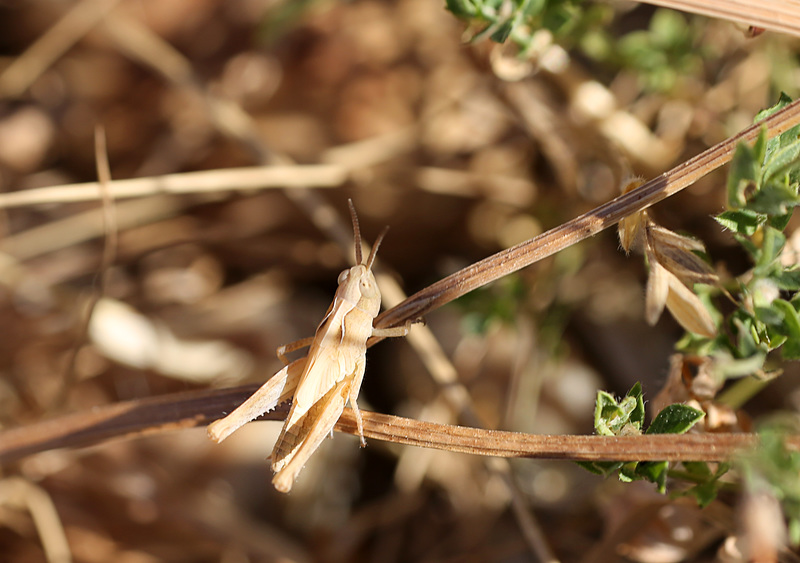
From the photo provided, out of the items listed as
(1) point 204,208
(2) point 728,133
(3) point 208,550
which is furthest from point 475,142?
(3) point 208,550

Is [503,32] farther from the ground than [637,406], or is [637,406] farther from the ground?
[503,32]

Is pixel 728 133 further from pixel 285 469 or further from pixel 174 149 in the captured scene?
pixel 174 149

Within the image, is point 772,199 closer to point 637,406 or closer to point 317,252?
point 637,406

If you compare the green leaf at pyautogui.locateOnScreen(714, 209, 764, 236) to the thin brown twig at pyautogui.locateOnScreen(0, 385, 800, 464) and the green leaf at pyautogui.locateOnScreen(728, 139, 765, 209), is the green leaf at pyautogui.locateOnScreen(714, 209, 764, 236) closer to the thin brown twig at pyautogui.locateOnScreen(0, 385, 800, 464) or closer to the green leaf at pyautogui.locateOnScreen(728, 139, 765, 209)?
the green leaf at pyautogui.locateOnScreen(728, 139, 765, 209)

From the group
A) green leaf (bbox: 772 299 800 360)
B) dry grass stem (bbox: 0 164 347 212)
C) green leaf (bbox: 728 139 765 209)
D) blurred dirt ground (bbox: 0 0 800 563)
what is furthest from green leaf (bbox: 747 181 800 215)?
dry grass stem (bbox: 0 164 347 212)

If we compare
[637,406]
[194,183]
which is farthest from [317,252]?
[637,406]

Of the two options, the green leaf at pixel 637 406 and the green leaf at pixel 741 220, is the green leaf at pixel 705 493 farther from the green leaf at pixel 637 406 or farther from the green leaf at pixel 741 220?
the green leaf at pixel 741 220
